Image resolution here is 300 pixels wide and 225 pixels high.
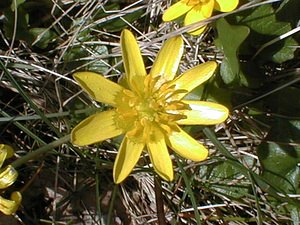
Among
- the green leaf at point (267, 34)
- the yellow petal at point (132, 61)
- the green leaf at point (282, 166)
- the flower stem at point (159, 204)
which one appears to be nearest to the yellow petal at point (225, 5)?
the green leaf at point (267, 34)

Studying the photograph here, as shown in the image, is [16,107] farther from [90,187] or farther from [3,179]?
[3,179]

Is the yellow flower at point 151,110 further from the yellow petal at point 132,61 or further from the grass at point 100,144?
the grass at point 100,144

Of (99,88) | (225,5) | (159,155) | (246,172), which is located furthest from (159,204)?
(225,5)

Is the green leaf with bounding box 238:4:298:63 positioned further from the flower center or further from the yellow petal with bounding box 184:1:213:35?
the flower center

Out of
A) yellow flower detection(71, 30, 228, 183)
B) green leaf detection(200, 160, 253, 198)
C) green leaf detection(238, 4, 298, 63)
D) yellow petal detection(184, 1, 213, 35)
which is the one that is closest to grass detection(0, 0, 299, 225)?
green leaf detection(200, 160, 253, 198)

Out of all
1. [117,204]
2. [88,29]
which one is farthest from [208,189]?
[88,29]

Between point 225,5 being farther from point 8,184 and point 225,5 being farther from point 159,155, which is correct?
point 8,184
